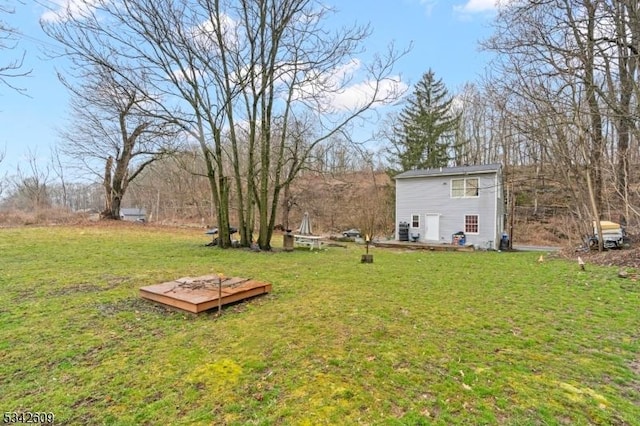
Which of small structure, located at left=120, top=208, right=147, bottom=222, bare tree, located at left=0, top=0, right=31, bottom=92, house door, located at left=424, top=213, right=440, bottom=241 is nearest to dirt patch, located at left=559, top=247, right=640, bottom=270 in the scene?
house door, located at left=424, top=213, right=440, bottom=241

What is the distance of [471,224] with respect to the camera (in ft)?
53.9

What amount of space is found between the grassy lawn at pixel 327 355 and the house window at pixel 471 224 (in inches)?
428

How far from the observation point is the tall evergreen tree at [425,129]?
2459 centimetres

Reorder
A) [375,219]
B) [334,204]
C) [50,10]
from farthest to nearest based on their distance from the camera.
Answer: [334,204] < [375,219] < [50,10]

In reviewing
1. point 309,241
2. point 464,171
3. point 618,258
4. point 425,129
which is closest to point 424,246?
point 464,171

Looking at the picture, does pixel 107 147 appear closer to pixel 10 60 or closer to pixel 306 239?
pixel 306 239

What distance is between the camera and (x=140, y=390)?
2.40 m

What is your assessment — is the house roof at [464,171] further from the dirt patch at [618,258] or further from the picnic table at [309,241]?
the picnic table at [309,241]

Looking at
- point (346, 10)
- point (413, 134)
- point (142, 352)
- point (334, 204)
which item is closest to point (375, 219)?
point (334, 204)

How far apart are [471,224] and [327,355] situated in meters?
15.6

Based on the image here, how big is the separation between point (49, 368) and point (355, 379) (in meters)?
2.61

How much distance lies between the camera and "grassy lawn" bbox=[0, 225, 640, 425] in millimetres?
2193

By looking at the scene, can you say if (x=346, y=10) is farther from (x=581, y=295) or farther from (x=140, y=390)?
(x=140, y=390)

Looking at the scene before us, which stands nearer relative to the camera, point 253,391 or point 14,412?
point 14,412
